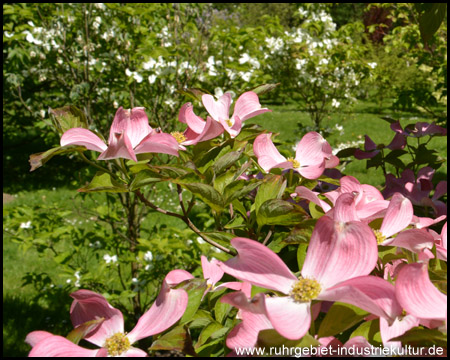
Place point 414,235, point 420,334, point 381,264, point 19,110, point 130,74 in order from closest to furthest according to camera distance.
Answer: point 420,334 < point 414,235 < point 381,264 < point 130,74 < point 19,110

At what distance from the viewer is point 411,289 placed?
0.46m

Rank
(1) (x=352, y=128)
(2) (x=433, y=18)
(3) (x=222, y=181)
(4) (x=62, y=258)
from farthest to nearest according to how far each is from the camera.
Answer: (1) (x=352, y=128) → (4) (x=62, y=258) → (2) (x=433, y=18) → (3) (x=222, y=181)

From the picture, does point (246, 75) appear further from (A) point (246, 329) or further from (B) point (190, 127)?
(A) point (246, 329)

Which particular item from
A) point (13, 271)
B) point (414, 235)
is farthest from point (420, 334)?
point (13, 271)

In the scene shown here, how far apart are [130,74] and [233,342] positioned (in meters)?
2.11

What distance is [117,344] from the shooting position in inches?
22.0

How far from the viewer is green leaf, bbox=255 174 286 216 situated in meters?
0.73

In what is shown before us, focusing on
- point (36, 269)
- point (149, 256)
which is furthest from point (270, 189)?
point (36, 269)

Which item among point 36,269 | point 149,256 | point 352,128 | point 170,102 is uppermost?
point 170,102

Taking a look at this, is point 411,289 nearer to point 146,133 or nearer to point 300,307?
point 300,307

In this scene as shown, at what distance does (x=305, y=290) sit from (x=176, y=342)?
169mm

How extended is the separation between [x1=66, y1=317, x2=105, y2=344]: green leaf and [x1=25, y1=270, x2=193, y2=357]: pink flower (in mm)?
12

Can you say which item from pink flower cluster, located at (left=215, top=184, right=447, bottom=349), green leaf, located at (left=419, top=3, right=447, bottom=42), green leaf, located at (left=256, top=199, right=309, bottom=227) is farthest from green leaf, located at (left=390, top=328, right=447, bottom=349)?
green leaf, located at (left=419, top=3, right=447, bottom=42)

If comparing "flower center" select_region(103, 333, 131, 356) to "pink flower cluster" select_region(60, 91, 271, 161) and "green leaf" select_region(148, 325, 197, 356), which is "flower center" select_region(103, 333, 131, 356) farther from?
"pink flower cluster" select_region(60, 91, 271, 161)
